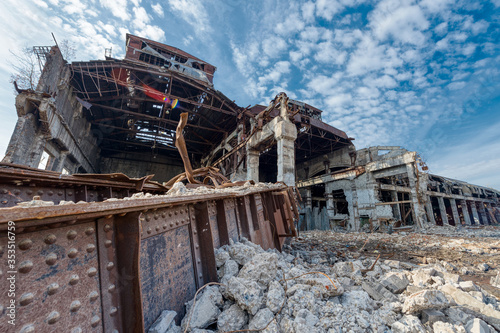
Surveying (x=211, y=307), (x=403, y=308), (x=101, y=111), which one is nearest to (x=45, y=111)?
Answer: (x=101, y=111)

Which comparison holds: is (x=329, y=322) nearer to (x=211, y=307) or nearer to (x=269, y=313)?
(x=269, y=313)

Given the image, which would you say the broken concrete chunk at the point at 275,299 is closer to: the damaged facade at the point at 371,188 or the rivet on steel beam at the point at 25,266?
the rivet on steel beam at the point at 25,266

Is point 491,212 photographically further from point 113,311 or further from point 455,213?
point 113,311

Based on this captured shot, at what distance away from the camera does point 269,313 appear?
163 cm

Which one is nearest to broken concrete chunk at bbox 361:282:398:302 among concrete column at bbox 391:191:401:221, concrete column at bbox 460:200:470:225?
concrete column at bbox 391:191:401:221

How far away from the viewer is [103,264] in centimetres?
119

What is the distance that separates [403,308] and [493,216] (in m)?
40.1

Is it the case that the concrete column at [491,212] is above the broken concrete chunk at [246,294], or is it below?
below

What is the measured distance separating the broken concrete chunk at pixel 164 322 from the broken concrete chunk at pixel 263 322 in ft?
1.98

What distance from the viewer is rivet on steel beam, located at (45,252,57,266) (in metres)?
0.96

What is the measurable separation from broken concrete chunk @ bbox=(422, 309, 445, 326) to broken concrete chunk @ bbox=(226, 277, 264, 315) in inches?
57.0

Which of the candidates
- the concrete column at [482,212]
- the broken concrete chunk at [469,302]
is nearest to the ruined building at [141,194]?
the broken concrete chunk at [469,302]

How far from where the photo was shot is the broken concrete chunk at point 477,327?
158 cm

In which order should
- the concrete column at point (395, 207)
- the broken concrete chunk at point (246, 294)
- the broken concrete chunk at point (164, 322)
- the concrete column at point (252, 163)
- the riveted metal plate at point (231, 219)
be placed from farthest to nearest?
the concrete column at point (395, 207) → the concrete column at point (252, 163) → the riveted metal plate at point (231, 219) → the broken concrete chunk at point (246, 294) → the broken concrete chunk at point (164, 322)
